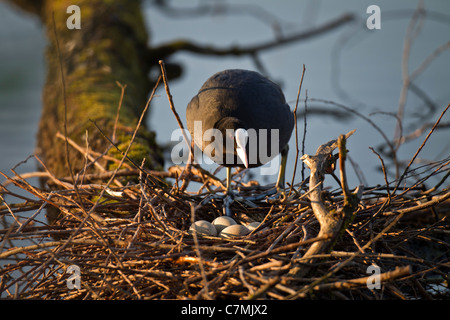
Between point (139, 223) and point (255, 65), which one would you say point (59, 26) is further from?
point (139, 223)

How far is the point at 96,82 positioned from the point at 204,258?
2.32 meters

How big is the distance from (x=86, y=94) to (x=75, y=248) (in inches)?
71.7

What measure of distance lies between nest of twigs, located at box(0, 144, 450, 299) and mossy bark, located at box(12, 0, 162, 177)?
0.81 m

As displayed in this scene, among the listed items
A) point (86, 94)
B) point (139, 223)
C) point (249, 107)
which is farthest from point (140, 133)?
point (139, 223)

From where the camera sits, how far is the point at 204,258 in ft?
5.12

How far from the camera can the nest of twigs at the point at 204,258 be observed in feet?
4.51

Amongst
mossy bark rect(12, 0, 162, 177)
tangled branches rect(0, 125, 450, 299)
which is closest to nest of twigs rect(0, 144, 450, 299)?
tangled branches rect(0, 125, 450, 299)

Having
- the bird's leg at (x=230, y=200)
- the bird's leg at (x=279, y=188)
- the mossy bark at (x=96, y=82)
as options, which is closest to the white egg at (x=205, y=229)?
the bird's leg at (x=230, y=200)

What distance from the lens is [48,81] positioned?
159 inches

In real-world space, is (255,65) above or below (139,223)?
above

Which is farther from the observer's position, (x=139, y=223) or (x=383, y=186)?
(x=383, y=186)

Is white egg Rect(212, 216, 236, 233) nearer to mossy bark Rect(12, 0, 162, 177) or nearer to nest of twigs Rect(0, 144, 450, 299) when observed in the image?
nest of twigs Rect(0, 144, 450, 299)

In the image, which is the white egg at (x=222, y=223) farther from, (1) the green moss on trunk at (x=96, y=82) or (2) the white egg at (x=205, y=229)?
(1) the green moss on trunk at (x=96, y=82)
